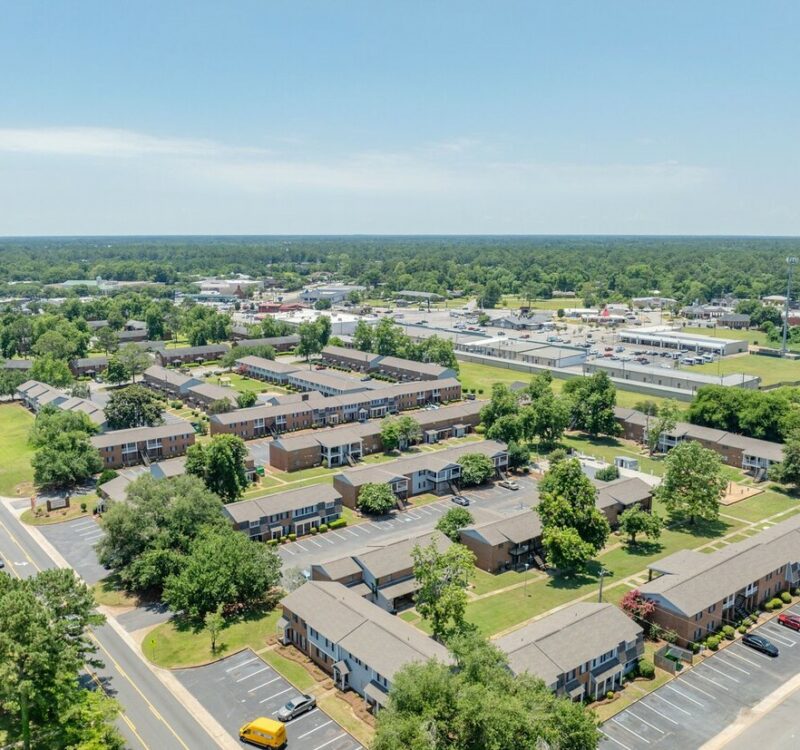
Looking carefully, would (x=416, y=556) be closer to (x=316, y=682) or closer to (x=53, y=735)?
(x=316, y=682)

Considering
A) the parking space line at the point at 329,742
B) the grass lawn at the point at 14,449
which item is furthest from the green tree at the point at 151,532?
the grass lawn at the point at 14,449

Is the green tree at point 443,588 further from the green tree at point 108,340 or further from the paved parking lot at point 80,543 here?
the green tree at point 108,340

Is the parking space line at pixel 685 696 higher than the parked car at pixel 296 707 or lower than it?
lower

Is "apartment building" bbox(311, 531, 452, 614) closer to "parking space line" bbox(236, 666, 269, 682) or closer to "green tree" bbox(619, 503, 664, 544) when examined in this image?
"parking space line" bbox(236, 666, 269, 682)

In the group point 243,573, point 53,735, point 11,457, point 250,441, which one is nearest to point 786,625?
point 243,573

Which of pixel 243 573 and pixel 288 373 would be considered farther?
pixel 288 373

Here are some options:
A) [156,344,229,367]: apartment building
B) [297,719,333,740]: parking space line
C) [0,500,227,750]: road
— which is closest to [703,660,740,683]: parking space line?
[297,719,333,740]: parking space line
